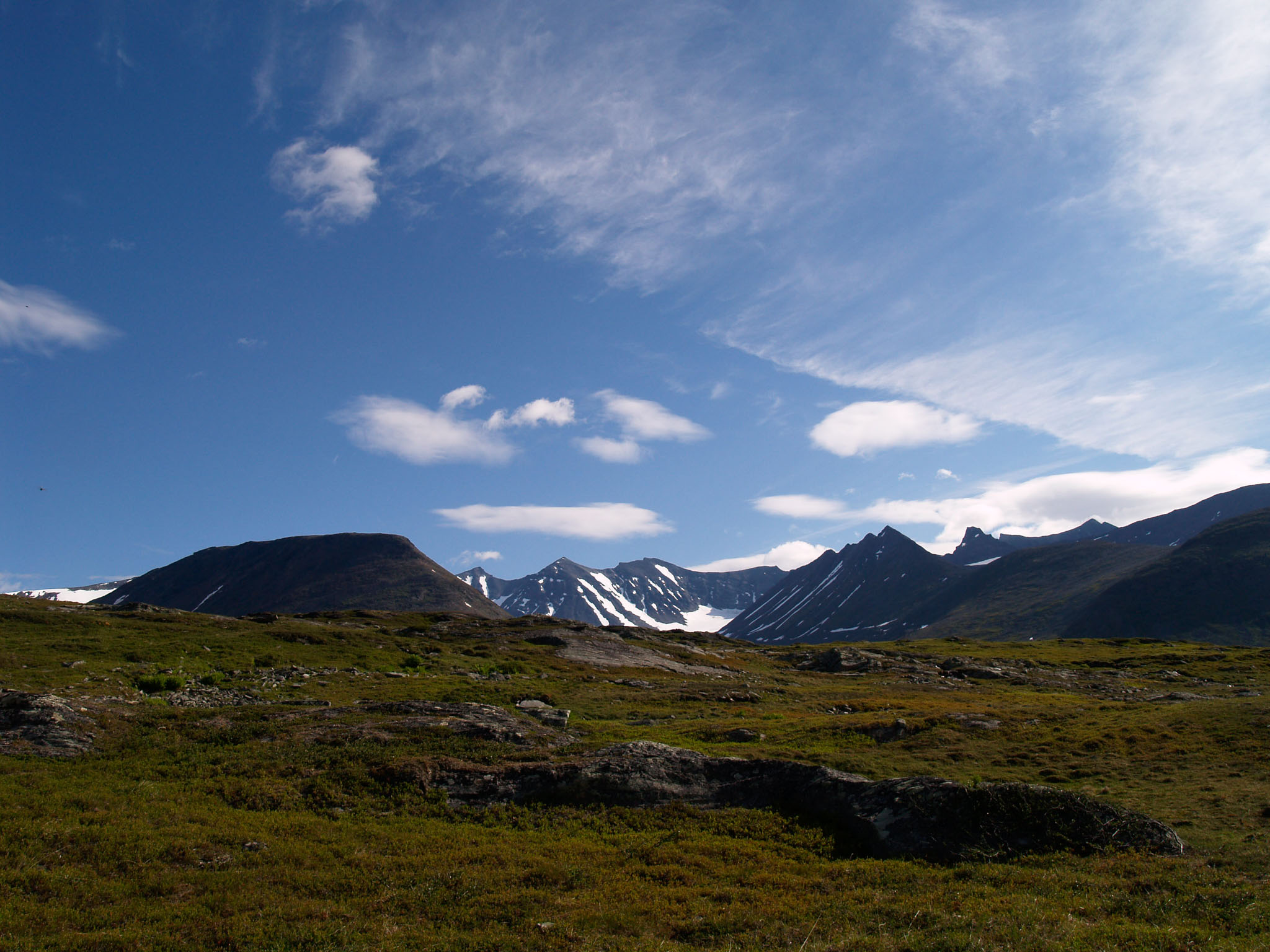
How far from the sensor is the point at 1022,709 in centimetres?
4325

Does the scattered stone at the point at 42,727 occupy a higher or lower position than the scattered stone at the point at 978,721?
higher

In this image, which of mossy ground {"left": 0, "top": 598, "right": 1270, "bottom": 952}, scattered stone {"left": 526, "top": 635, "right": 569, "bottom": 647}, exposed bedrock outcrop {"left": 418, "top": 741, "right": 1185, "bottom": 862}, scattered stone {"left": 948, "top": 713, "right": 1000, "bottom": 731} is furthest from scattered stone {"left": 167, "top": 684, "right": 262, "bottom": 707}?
scattered stone {"left": 526, "top": 635, "right": 569, "bottom": 647}

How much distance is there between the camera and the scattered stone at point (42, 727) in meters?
25.3

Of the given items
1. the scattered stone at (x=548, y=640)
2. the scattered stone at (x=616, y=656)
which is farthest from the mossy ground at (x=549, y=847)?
the scattered stone at (x=548, y=640)

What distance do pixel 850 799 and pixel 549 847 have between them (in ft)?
33.6

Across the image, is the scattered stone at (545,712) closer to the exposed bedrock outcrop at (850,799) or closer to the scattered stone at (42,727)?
the exposed bedrock outcrop at (850,799)

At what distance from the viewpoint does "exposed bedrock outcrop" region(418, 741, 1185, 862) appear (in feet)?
62.9

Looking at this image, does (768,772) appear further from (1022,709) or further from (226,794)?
(1022,709)

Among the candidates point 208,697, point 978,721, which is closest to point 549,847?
point 208,697

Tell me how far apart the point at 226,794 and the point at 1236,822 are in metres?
33.1

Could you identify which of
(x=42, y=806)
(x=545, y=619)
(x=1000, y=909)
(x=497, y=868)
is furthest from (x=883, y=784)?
(x=545, y=619)

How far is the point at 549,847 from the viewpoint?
798 inches

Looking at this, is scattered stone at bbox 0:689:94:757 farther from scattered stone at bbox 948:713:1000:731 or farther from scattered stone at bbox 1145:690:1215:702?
scattered stone at bbox 1145:690:1215:702

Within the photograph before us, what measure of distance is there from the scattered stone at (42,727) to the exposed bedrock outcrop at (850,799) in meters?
14.5
